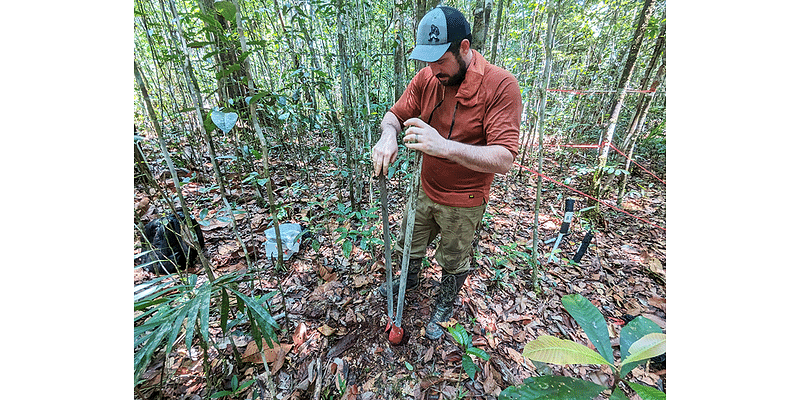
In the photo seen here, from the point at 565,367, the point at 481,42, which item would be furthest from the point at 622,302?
the point at 481,42

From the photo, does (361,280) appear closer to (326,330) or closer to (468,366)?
(326,330)

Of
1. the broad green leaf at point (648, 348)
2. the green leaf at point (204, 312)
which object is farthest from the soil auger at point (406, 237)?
the broad green leaf at point (648, 348)

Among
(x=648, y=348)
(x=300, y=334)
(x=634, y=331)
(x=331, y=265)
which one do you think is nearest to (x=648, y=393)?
(x=648, y=348)

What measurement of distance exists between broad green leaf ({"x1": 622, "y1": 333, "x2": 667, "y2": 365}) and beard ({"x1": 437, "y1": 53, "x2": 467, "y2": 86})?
4.29 ft

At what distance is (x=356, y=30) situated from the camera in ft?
7.71

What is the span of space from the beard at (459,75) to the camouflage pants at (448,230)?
68 centimetres

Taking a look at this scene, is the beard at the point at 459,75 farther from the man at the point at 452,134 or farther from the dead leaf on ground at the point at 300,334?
the dead leaf on ground at the point at 300,334

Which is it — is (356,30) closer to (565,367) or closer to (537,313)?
(537,313)

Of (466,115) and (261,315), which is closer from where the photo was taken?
(261,315)

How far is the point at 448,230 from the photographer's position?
67.2 inches

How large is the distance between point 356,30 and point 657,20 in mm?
3323

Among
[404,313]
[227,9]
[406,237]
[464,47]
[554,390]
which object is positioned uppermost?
[227,9]

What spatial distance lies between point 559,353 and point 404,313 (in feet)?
3.82

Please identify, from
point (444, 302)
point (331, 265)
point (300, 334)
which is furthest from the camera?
point (331, 265)
